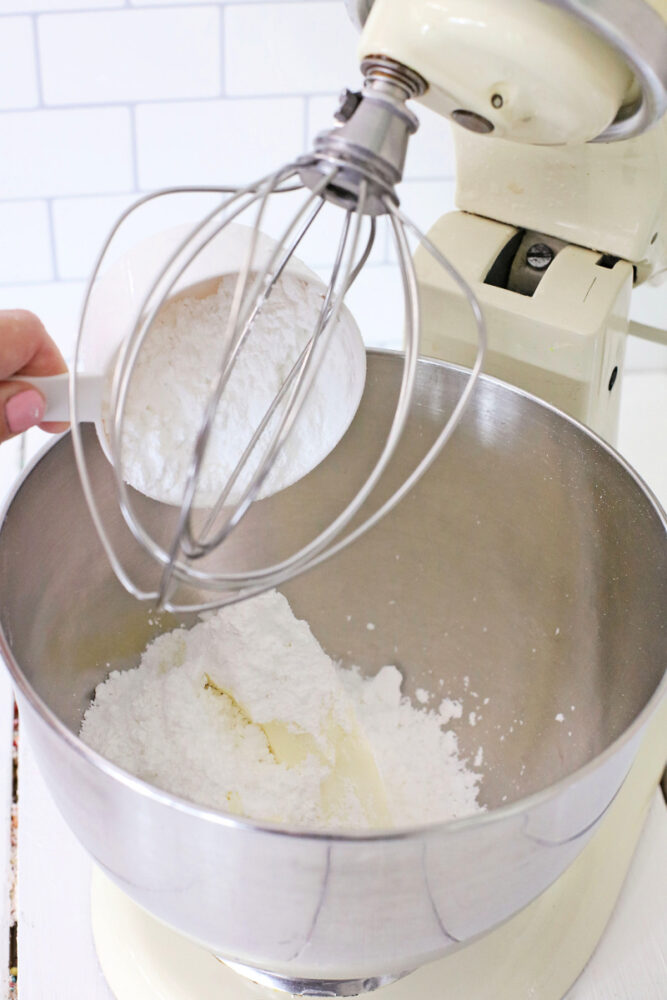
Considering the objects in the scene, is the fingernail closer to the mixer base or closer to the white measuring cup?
the white measuring cup

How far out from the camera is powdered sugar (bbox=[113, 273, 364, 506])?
47 cm

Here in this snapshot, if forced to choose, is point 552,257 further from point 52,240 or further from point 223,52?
point 52,240

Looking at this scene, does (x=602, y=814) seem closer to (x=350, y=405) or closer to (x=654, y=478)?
(x=350, y=405)

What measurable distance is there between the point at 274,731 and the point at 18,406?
23 centimetres

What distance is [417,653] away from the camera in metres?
0.60

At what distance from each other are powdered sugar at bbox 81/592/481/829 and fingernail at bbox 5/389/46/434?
0.17 metres

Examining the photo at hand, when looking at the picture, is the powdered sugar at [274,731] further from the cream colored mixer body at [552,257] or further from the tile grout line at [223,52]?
the tile grout line at [223,52]

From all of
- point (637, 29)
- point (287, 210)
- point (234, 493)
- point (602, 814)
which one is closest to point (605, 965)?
point (602, 814)

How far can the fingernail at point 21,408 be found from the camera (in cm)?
44

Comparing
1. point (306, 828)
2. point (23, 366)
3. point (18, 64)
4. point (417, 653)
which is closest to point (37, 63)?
point (18, 64)

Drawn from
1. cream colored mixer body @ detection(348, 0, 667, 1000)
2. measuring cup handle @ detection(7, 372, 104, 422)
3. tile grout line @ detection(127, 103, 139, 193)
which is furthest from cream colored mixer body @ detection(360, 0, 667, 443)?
tile grout line @ detection(127, 103, 139, 193)

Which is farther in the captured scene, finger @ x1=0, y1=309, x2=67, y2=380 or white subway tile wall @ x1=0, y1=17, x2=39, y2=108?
white subway tile wall @ x1=0, y1=17, x2=39, y2=108

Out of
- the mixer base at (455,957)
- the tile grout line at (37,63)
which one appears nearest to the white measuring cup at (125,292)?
the mixer base at (455,957)

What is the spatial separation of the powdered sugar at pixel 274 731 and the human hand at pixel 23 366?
150 millimetres
